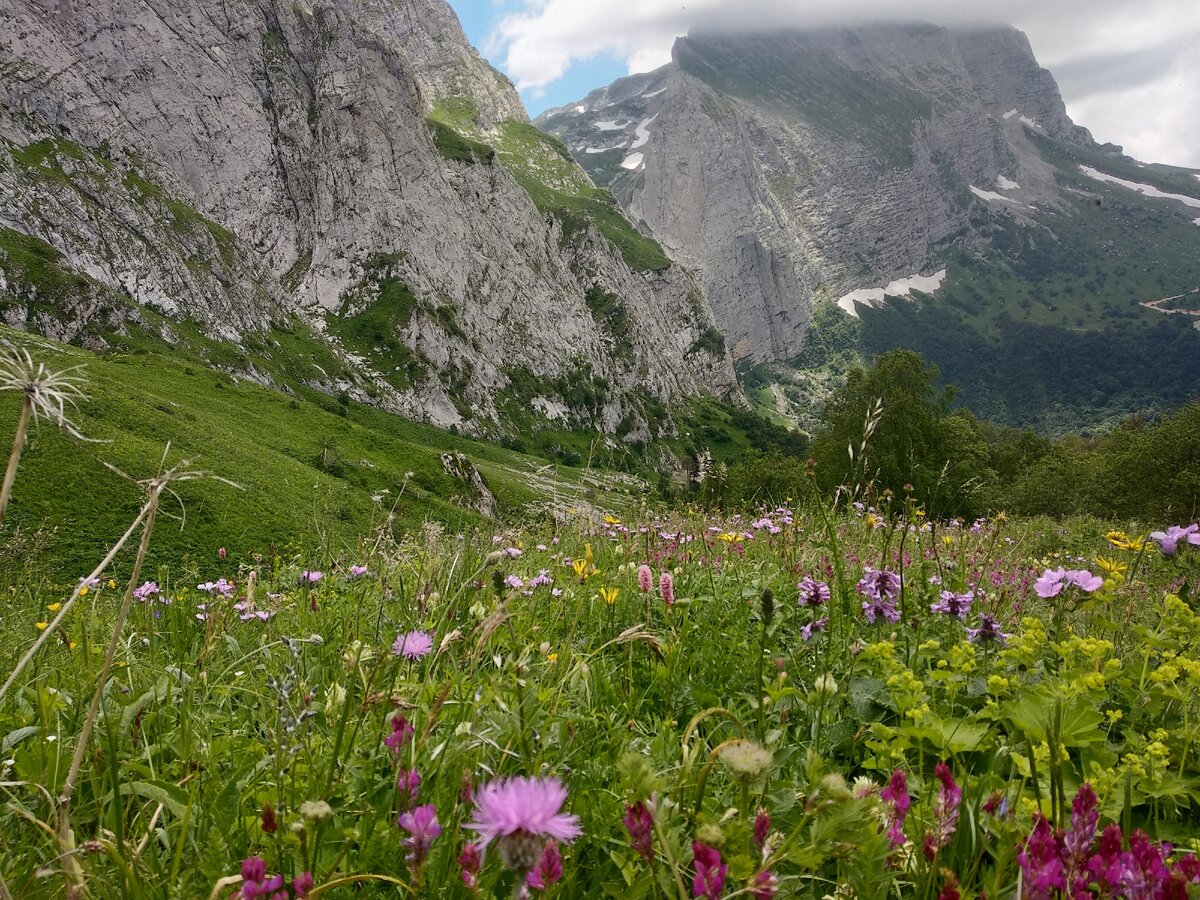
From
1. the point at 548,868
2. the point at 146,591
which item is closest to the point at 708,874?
the point at 548,868

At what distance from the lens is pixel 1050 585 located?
8.15 feet

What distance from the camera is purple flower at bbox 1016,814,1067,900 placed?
46.7 inches

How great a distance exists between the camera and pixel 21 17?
8762cm

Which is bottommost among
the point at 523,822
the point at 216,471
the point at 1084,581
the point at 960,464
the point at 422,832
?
the point at 216,471

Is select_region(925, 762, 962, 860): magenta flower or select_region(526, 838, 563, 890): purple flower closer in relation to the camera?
select_region(526, 838, 563, 890): purple flower

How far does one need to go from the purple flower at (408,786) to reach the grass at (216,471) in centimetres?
249

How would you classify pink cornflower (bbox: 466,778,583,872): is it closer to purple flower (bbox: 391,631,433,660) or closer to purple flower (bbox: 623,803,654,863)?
purple flower (bbox: 623,803,654,863)

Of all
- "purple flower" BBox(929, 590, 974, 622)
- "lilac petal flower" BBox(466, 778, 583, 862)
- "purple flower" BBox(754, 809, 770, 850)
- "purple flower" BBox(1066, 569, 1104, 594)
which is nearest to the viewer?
"lilac petal flower" BBox(466, 778, 583, 862)

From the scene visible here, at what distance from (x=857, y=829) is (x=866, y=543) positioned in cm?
520

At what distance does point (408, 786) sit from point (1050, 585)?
2389mm

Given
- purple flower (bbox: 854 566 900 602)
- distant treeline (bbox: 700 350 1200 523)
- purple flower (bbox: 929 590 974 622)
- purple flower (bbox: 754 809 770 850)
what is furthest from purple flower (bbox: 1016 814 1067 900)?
distant treeline (bbox: 700 350 1200 523)

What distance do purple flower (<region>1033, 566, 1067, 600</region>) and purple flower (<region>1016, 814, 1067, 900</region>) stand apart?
4.16 ft

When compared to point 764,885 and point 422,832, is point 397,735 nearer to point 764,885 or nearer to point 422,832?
point 422,832

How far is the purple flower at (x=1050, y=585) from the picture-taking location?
241 centimetres
